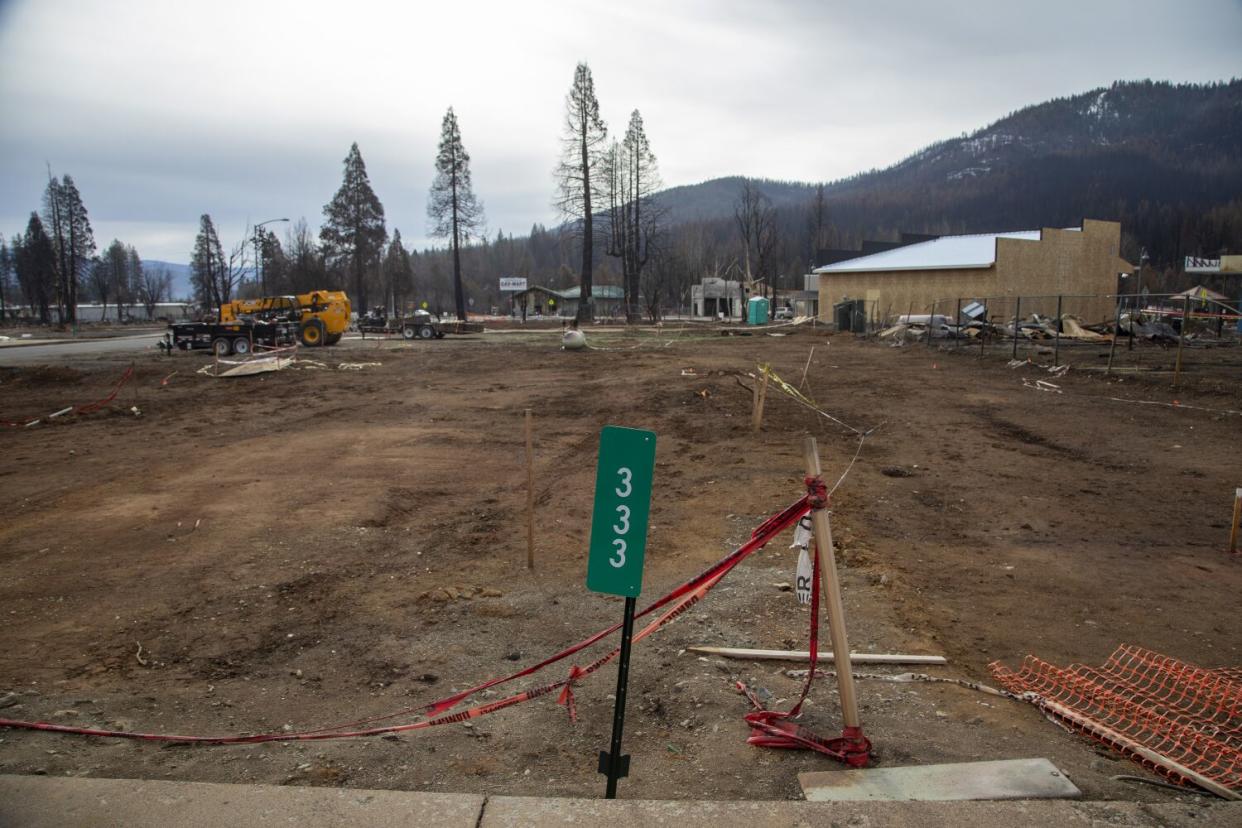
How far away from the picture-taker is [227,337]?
33031mm

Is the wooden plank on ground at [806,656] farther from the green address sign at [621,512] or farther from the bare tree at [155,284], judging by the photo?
the bare tree at [155,284]

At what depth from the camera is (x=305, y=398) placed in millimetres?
19781

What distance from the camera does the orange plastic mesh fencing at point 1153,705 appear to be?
3941mm

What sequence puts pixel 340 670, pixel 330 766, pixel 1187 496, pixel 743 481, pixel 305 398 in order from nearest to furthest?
pixel 330 766 → pixel 340 670 → pixel 1187 496 → pixel 743 481 → pixel 305 398

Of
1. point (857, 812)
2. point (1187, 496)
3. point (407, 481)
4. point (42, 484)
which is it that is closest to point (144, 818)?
point (857, 812)

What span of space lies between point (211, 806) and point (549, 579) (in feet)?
13.2

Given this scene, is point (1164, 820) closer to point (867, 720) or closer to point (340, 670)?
point (867, 720)

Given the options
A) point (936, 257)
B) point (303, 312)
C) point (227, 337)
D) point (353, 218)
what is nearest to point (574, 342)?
point (303, 312)

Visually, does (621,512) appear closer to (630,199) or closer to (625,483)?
(625,483)

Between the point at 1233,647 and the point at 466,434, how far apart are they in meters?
11.6

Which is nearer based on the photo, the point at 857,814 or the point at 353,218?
the point at 857,814

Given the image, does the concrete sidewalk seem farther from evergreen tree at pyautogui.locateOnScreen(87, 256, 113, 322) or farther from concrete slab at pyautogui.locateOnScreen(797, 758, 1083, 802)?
evergreen tree at pyautogui.locateOnScreen(87, 256, 113, 322)

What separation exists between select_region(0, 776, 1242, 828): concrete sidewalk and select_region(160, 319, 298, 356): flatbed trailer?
106 ft

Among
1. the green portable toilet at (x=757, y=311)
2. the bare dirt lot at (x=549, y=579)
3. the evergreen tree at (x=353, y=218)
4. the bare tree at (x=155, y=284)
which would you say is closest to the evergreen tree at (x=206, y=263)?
the evergreen tree at (x=353, y=218)
